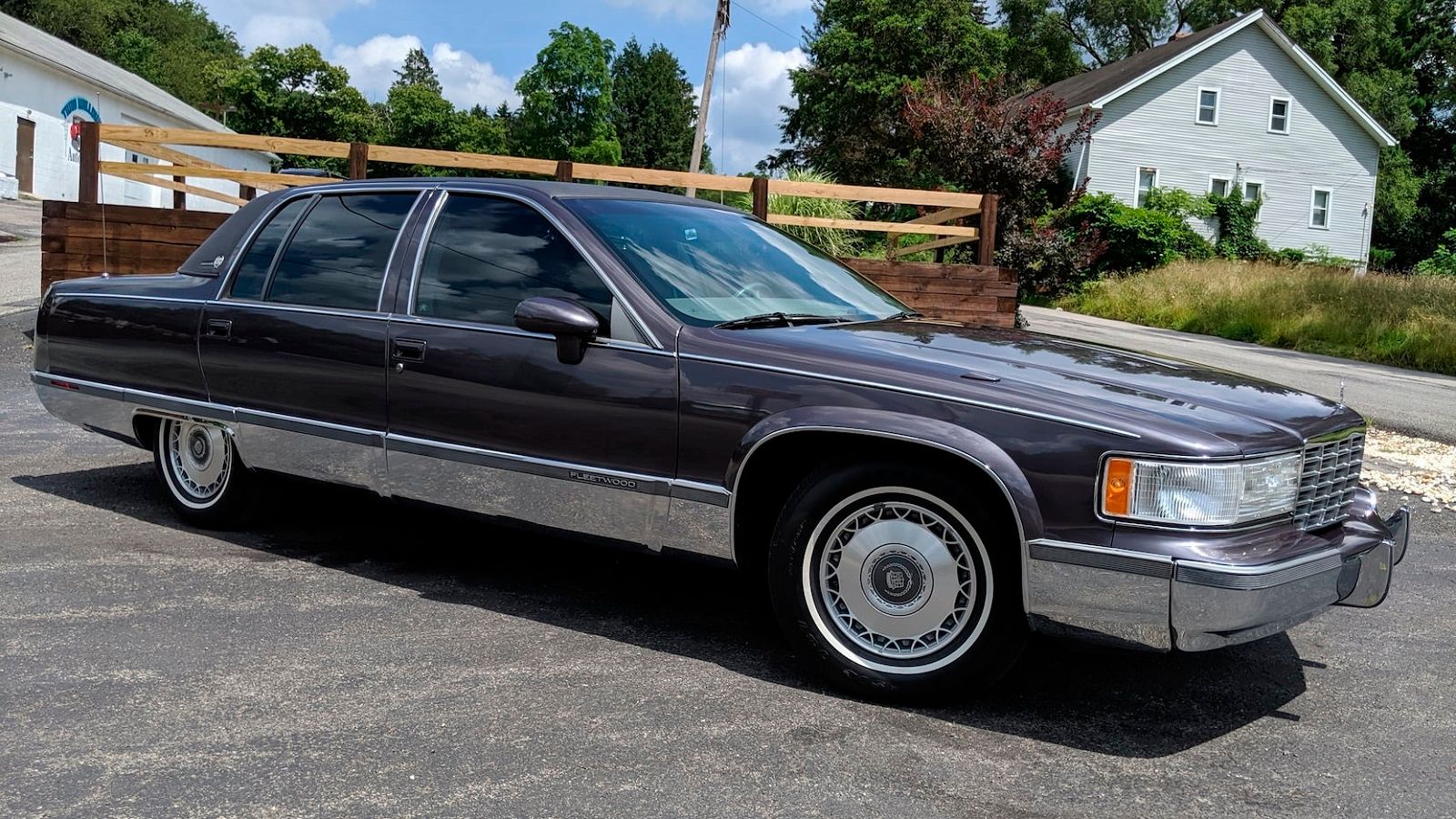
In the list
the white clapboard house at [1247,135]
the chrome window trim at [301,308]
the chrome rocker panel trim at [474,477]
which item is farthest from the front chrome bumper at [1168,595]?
the white clapboard house at [1247,135]

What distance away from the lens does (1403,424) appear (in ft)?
34.4

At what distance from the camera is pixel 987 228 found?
39.3ft

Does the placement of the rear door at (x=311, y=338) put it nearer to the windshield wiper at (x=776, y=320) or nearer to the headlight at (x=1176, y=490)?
the windshield wiper at (x=776, y=320)

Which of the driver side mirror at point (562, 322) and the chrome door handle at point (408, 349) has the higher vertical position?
the driver side mirror at point (562, 322)

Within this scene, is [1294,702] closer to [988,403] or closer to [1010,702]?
[1010,702]

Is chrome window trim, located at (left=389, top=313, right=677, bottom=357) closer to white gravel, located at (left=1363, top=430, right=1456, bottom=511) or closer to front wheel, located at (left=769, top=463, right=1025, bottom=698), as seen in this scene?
front wheel, located at (left=769, top=463, right=1025, bottom=698)

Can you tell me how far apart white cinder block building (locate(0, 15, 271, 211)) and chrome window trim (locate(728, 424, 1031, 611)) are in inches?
1318

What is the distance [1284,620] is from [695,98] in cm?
9697

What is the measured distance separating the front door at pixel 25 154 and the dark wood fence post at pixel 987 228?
34434 mm

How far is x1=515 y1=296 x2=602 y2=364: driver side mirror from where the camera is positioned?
4.16 m

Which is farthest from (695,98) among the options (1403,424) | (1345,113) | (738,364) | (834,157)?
(738,364)

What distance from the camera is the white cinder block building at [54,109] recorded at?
35719 millimetres

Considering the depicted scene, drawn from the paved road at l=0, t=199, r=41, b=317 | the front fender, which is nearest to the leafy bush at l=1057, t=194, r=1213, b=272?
the paved road at l=0, t=199, r=41, b=317

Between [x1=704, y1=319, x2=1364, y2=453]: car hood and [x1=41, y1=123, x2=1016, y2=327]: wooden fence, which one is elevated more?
[x1=41, y1=123, x2=1016, y2=327]: wooden fence
